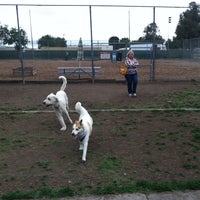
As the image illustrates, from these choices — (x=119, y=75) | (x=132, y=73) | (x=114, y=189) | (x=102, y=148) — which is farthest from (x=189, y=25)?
(x=114, y=189)

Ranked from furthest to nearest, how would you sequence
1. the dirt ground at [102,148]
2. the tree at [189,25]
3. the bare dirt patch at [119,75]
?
the tree at [189,25], the bare dirt patch at [119,75], the dirt ground at [102,148]

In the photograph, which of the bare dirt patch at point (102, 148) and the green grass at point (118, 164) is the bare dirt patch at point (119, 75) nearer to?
the bare dirt patch at point (102, 148)

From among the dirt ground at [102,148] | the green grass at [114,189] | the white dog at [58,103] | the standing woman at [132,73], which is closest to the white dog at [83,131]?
the dirt ground at [102,148]

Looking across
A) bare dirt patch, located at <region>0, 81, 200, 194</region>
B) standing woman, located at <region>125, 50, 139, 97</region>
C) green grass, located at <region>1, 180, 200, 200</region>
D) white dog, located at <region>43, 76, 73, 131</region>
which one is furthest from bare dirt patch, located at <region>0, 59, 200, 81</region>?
green grass, located at <region>1, 180, 200, 200</region>

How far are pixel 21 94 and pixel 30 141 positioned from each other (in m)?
5.40

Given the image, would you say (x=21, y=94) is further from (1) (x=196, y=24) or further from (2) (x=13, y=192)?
(1) (x=196, y=24)

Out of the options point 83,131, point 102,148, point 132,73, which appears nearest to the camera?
point 83,131

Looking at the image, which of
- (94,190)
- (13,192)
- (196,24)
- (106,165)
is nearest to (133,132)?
(106,165)

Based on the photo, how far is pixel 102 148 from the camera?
549cm

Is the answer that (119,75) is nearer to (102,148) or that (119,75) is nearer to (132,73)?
(132,73)

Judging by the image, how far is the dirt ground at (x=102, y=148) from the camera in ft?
14.1

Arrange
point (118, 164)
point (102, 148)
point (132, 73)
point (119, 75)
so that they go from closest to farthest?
point (118, 164)
point (102, 148)
point (132, 73)
point (119, 75)

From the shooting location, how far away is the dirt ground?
4301mm

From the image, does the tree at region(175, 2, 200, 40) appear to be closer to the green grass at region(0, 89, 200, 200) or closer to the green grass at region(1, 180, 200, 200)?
the green grass at region(0, 89, 200, 200)
